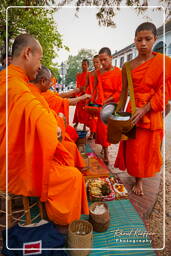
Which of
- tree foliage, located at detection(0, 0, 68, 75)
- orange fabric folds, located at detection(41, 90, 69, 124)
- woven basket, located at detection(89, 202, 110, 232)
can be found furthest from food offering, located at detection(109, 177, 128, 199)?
tree foliage, located at detection(0, 0, 68, 75)

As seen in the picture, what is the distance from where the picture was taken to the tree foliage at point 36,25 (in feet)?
9.75

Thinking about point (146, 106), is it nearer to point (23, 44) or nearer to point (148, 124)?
point (148, 124)

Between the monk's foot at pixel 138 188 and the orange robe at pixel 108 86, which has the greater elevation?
the orange robe at pixel 108 86

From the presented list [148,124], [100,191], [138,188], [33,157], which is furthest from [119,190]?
[33,157]

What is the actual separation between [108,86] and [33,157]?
8.58ft

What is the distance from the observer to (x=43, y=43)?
400 cm

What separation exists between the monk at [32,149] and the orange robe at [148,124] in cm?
116

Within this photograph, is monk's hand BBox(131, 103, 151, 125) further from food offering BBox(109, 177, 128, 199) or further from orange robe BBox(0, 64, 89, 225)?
orange robe BBox(0, 64, 89, 225)

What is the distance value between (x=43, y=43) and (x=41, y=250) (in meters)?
3.68

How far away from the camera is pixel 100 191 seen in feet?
8.63

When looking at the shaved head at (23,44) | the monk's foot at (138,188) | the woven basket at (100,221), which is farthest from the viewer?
the monk's foot at (138,188)

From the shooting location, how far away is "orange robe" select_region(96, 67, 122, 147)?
12.9ft

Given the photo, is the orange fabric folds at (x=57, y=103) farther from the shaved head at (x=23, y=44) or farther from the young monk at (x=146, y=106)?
the shaved head at (x=23, y=44)

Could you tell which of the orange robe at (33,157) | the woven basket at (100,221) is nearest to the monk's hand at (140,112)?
the orange robe at (33,157)
